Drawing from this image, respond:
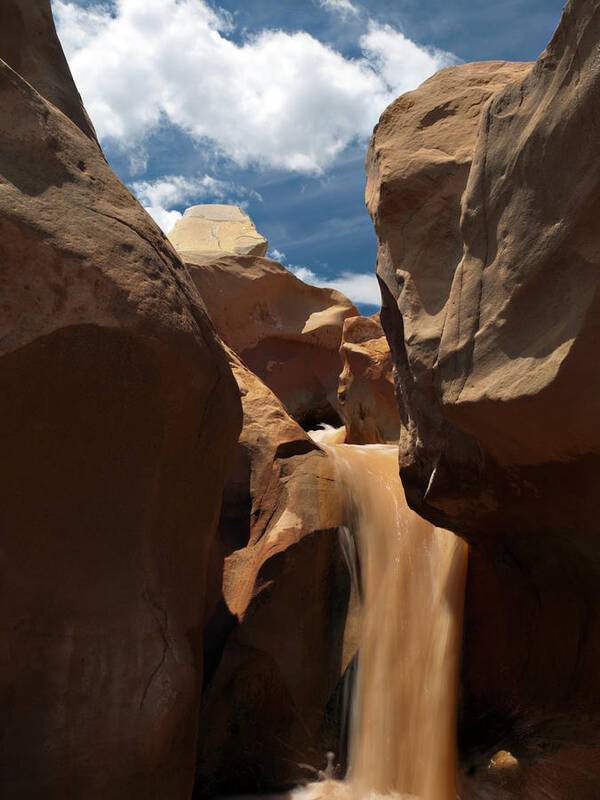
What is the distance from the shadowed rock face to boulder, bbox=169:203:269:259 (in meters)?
12.1

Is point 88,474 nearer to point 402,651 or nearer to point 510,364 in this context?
point 510,364

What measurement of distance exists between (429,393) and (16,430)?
2067 millimetres

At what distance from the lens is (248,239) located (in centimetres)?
1602

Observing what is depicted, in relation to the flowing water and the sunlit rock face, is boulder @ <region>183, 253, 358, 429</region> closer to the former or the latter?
the flowing water

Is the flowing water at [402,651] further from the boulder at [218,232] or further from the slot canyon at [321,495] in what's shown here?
the boulder at [218,232]

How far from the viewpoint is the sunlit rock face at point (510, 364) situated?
280 cm

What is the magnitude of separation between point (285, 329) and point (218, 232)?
173 inches

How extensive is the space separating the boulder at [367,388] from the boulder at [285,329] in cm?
281

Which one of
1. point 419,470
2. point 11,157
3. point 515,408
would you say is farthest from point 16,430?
point 419,470

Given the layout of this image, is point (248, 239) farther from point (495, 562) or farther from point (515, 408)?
point (515, 408)

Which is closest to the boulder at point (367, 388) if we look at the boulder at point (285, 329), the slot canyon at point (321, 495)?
the boulder at point (285, 329)

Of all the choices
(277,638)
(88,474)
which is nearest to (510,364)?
(88,474)

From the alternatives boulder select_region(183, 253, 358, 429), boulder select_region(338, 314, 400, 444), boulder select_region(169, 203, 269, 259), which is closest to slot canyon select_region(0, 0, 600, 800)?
boulder select_region(338, 314, 400, 444)

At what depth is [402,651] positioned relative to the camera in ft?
15.3
